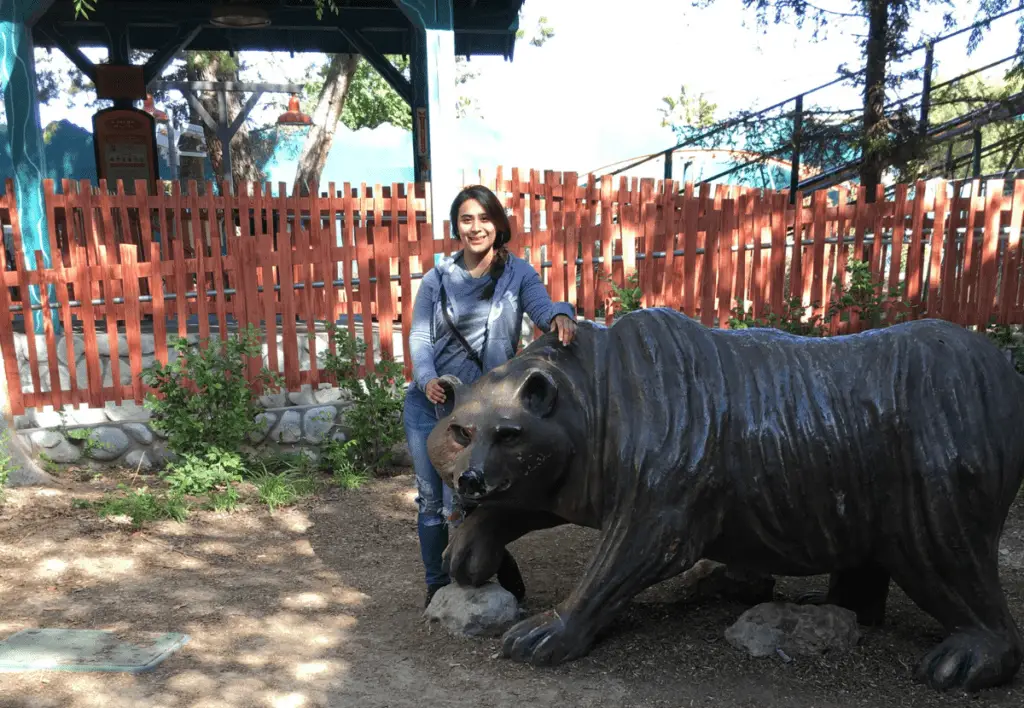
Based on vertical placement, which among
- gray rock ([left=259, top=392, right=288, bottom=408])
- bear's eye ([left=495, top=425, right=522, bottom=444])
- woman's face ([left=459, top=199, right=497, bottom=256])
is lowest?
gray rock ([left=259, top=392, right=288, bottom=408])

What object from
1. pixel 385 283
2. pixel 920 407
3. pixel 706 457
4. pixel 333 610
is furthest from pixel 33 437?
pixel 920 407

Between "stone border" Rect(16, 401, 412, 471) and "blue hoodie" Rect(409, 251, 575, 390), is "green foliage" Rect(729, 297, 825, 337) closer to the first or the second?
"stone border" Rect(16, 401, 412, 471)

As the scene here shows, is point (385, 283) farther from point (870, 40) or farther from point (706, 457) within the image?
point (870, 40)

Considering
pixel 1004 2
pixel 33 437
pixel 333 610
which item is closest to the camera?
pixel 333 610

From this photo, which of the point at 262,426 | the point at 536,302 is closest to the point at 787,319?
the point at 536,302

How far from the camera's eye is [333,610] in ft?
13.0

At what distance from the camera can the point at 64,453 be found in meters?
6.13

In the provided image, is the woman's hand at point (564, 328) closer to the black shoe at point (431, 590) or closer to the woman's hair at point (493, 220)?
the woman's hair at point (493, 220)

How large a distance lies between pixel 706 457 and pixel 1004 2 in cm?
849

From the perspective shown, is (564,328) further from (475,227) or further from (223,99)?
(223,99)

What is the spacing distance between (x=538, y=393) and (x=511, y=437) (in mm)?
190

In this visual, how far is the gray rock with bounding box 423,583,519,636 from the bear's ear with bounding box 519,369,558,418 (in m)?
0.98

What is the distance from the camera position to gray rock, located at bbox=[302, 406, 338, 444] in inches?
248

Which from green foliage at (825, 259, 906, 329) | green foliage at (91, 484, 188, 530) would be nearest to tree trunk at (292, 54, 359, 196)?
green foliage at (825, 259, 906, 329)
